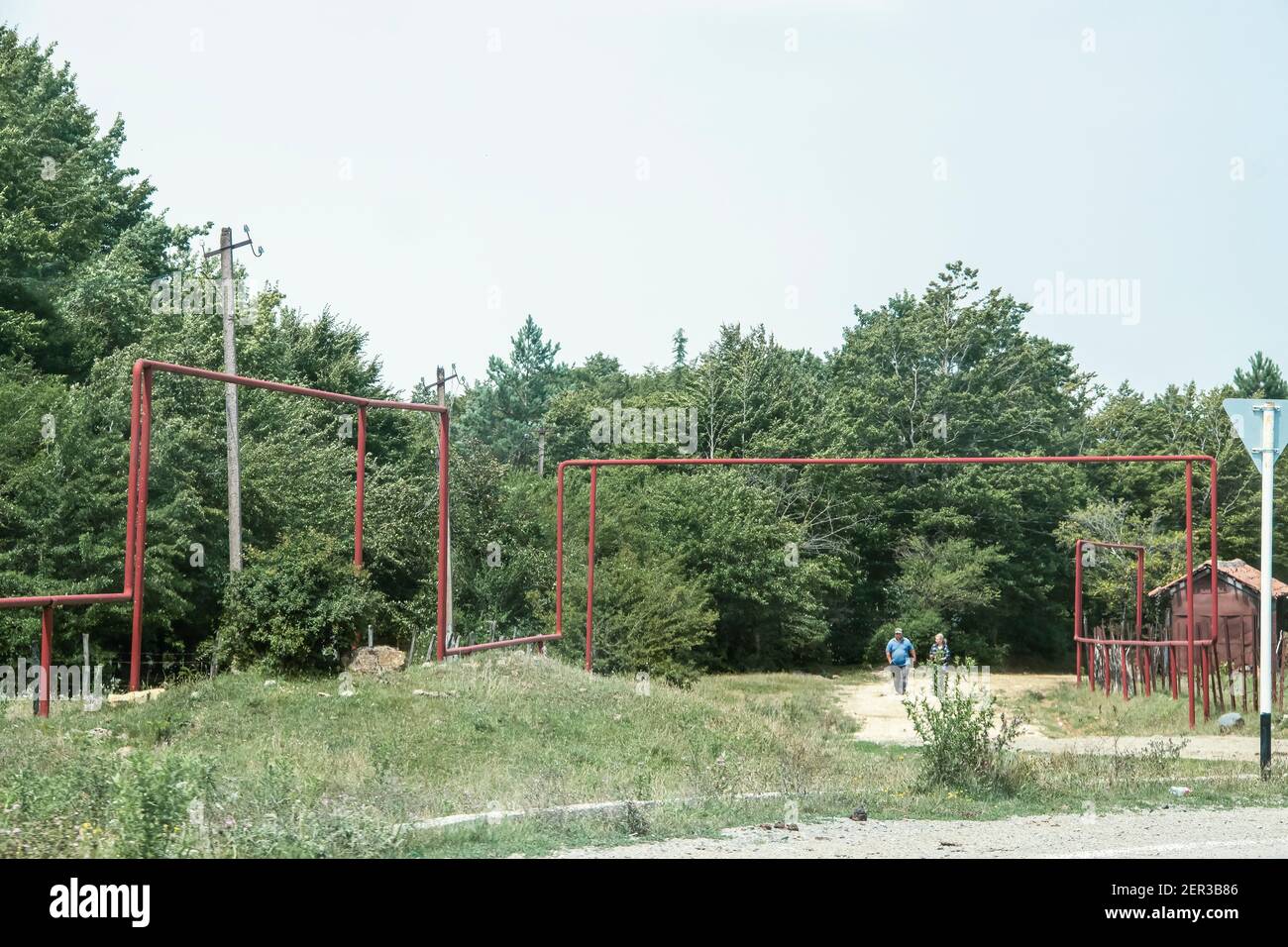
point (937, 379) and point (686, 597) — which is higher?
point (937, 379)

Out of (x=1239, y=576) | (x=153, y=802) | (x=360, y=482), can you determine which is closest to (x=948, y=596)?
(x=1239, y=576)

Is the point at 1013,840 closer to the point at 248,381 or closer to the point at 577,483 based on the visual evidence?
the point at 248,381

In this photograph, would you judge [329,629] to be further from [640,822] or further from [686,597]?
[686,597]

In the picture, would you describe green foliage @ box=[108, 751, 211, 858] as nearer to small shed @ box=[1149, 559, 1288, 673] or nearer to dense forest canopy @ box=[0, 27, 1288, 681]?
dense forest canopy @ box=[0, 27, 1288, 681]

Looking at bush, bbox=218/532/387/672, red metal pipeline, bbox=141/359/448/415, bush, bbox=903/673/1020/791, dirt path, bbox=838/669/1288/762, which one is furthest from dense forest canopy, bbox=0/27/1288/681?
bush, bbox=903/673/1020/791

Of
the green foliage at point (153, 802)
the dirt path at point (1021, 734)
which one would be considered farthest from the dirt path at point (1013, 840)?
the dirt path at point (1021, 734)

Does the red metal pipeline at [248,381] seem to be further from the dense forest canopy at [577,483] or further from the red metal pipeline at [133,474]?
the dense forest canopy at [577,483]

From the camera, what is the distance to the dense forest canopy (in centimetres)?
2719

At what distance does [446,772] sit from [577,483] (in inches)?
1421

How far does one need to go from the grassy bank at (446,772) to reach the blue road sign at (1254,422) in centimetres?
340

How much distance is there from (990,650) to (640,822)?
47.4 m

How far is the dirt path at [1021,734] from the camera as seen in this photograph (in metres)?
18.5

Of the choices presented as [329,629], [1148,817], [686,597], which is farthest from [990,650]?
[1148,817]
